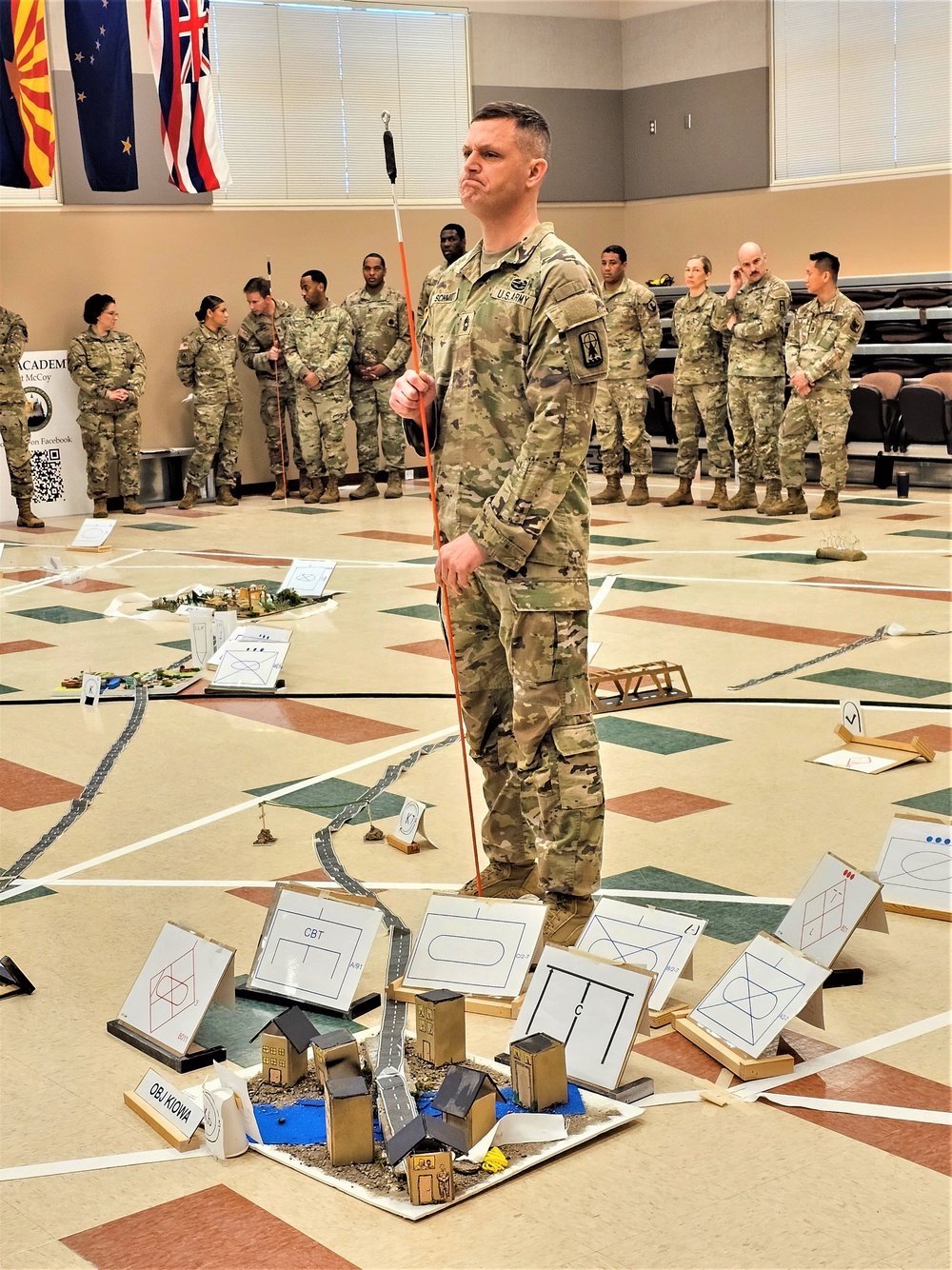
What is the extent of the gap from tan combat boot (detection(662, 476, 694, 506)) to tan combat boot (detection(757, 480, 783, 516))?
0.88 m

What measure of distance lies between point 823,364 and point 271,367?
5.77 metres

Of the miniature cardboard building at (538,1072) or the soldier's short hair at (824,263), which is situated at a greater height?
the soldier's short hair at (824,263)

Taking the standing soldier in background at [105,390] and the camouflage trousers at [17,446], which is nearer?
the camouflage trousers at [17,446]

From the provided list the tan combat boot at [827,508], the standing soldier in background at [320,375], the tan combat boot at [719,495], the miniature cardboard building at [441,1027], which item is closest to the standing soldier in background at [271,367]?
the standing soldier in background at [320,375]

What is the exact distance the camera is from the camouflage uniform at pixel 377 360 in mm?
13664

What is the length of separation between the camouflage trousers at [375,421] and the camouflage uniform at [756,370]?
3.42m

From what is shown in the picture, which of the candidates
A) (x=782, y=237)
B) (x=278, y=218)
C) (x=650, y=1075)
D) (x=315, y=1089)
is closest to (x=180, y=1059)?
(x=315, y=1089)

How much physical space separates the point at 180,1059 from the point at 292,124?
518 inches

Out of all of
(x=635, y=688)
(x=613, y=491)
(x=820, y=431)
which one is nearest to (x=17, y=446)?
(x=613, y=491)

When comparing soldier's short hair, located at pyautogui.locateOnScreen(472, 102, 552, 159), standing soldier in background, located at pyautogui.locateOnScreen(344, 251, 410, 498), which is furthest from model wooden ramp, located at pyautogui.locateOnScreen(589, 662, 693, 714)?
standing soldier in background, located at pyautogui.locateOnScreen(344, 251, 410, 498)

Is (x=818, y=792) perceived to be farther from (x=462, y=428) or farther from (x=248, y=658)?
(x=248, y=658)

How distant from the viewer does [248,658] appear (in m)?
6.23

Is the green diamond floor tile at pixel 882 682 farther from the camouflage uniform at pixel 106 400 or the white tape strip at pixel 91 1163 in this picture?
the camouflage uniform at pixel 106 400

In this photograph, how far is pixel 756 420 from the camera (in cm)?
1147
